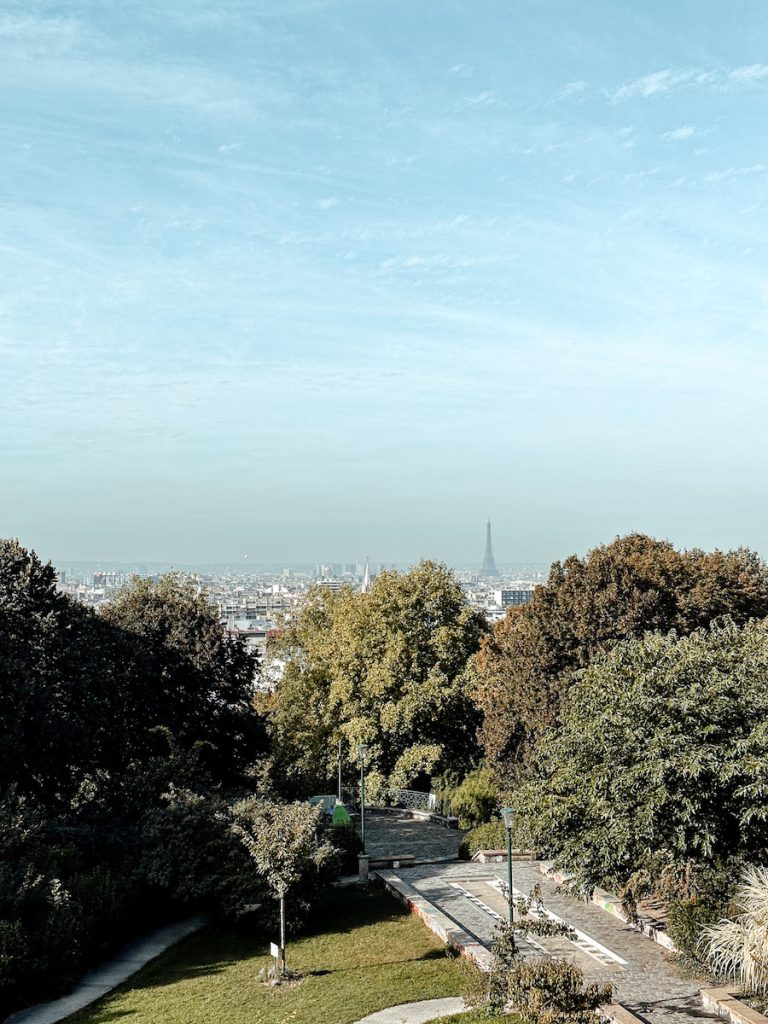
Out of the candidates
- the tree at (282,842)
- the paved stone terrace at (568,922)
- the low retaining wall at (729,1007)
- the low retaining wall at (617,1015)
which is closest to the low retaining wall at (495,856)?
the paved stone terrace at (568,922)

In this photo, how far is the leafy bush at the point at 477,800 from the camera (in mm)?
30016

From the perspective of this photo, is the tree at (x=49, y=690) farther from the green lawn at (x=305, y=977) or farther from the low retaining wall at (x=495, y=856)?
the low retaining wall at (x=495, y=856)

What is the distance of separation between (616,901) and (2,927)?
12.3 m

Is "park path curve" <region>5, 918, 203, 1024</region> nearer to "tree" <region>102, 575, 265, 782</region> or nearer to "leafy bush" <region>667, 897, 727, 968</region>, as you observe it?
"leafy bush" <region>667, 897, 727, 968</region>

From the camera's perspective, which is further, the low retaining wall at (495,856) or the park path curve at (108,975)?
the low retaining wall at (495,856)

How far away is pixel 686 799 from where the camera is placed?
50.8 feet

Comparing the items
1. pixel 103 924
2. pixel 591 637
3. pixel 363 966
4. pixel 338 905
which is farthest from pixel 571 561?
pixel 103 924

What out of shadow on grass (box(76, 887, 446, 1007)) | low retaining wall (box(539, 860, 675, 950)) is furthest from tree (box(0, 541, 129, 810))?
low retaining wall (box(539, 860, 675, 950))

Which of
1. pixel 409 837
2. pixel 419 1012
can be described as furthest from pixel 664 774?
pixel 409 837

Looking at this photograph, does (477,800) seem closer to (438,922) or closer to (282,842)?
(438,922)

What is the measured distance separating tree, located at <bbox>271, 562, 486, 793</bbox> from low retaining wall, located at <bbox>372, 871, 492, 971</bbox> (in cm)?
1113

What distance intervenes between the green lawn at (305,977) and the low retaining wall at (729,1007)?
3742 mm

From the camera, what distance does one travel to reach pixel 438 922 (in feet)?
62.1

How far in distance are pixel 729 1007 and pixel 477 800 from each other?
55.4 feet
